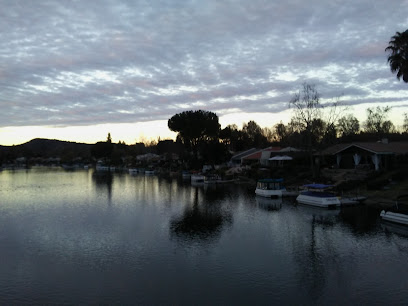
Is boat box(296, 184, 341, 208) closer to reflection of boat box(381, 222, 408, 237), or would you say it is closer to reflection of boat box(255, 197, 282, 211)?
reflection of boat box(255, 197, 282, 211)

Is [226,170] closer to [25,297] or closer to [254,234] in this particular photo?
[254,234]

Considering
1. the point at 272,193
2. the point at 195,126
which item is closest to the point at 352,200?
the point at 272,193

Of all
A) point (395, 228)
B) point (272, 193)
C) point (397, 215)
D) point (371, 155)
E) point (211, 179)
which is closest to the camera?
point (395, 228)

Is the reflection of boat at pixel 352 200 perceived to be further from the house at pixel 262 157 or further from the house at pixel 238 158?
the house at pixel 238 158

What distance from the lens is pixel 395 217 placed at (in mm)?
34344

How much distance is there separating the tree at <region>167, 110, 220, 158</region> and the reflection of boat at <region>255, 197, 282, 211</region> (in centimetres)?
5414

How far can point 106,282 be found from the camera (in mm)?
20906

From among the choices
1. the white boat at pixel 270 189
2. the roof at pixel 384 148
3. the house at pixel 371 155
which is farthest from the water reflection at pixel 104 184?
the house at pixel 371 155

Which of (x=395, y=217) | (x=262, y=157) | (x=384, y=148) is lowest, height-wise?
(x=395, y=217)

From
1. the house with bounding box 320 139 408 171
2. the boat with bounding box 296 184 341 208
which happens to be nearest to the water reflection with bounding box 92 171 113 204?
the boat with bounding box 296 184 341 208

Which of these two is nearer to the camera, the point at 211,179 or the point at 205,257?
the point at 205,257

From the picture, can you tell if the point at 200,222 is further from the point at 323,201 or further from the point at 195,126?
the point at 195,126

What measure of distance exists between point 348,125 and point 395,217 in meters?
95.4

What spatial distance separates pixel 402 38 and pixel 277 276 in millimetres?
38456
